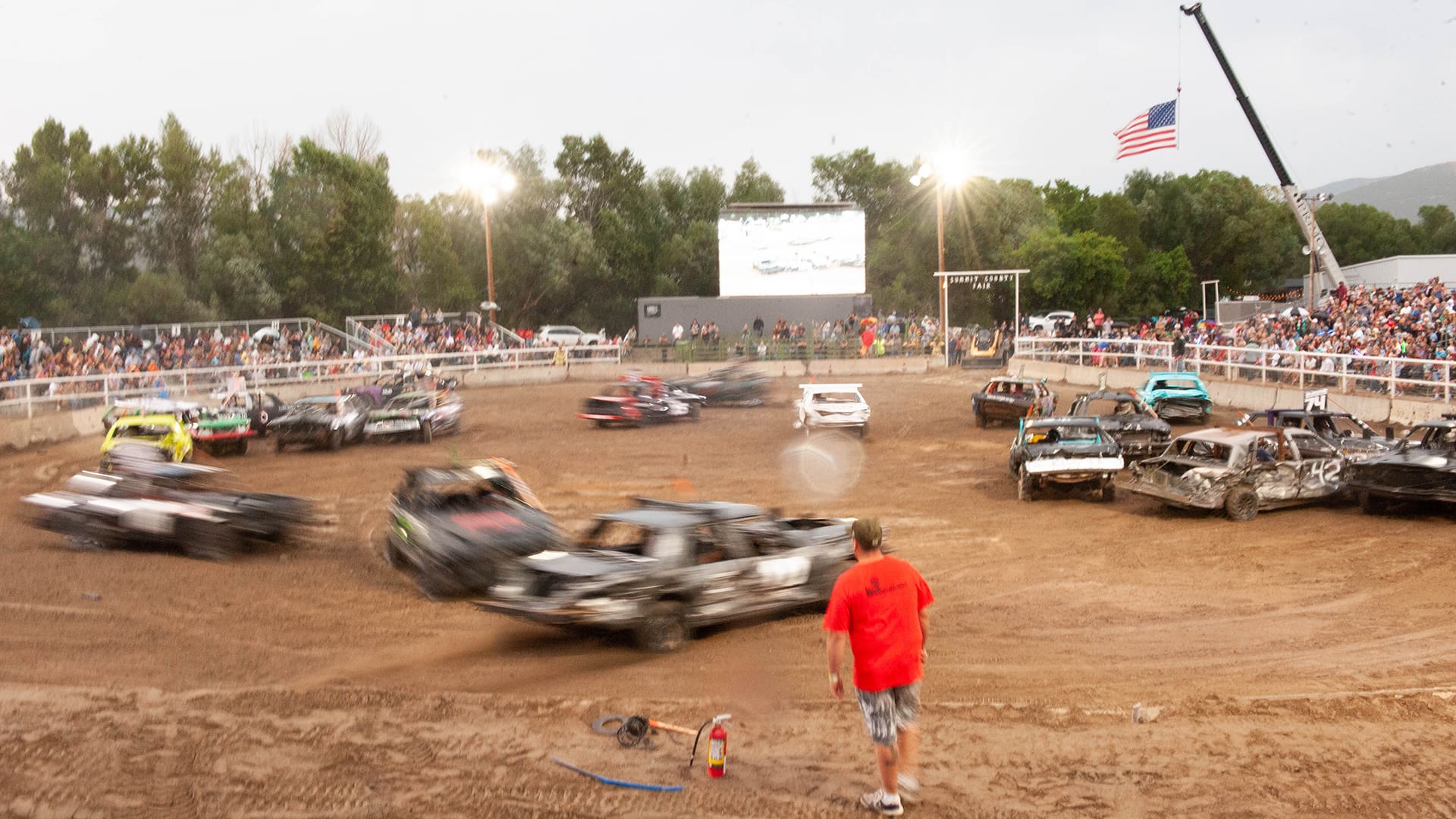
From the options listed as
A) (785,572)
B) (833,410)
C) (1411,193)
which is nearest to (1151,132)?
(833,410)

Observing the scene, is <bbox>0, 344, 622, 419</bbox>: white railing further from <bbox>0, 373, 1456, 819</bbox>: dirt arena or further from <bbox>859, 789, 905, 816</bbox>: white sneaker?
<bbox>859, 789, 905, 816</bbox>: white sneaker

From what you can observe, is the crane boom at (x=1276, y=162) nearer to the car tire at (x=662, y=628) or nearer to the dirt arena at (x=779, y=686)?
the dirt arena at (x=779, y=686)

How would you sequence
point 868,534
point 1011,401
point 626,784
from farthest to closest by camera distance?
point 1011,401, point 626,784, point 868,534

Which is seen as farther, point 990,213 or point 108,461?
point 990,213

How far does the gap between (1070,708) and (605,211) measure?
212 ft

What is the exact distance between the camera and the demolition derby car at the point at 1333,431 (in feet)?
55.6

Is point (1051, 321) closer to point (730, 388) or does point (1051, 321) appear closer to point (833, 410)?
point (730, 388)

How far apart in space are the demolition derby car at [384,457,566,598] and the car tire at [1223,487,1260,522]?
8.81 meters

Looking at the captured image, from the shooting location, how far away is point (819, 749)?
7.50 meters

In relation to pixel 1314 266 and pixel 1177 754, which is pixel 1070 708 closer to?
pixel 1177 754

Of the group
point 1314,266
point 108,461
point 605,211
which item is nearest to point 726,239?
point 605,211

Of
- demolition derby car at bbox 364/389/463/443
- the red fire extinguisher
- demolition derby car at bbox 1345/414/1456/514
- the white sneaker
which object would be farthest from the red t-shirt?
demolition derby car at bbox 364/389/463/443

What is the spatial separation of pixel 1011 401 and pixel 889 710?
21.6 m

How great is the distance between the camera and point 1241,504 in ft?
50.8
